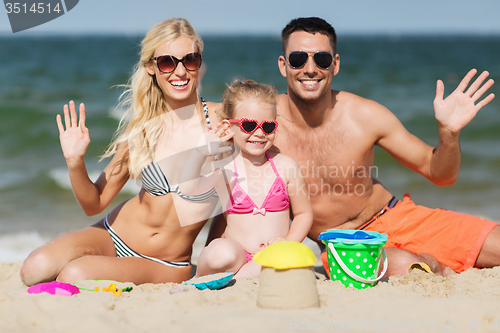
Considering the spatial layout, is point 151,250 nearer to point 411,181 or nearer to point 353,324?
point 353,324

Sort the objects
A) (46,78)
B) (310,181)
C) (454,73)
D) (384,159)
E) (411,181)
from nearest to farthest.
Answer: (310,181) → (411,181) → (384,159) → (46,78) → (454,73)

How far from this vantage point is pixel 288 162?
3.44 meters

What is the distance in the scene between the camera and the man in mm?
3584

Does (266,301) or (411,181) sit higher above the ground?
(266,301)

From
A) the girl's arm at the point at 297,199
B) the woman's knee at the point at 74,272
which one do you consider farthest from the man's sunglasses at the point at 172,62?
the woman's knee at the point at 74,272

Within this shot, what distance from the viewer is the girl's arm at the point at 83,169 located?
3295 mm

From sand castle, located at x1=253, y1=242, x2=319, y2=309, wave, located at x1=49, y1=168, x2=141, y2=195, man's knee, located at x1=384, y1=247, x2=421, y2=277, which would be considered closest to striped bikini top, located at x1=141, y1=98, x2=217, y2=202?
sand castle, located at x1=253, y1=242, x2=319, y2=309

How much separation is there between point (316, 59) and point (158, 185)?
5.35 ft

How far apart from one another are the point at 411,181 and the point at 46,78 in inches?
589

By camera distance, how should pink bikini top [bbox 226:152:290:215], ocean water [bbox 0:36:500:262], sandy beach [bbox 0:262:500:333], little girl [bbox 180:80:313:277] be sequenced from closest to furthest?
1. sandy beach [bbox 0:262:500:333]
2. little girl [bbox 180:80:313:277]
3. pink bikini top [bbox 226:152:290:215]
4. ocean water [bbox 0:36:500:262]

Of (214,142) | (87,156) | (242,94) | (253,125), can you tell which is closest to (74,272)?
(214,142)

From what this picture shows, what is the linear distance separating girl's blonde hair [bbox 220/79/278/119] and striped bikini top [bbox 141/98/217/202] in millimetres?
633

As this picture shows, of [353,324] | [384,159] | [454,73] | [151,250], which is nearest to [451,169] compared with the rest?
[353,324]

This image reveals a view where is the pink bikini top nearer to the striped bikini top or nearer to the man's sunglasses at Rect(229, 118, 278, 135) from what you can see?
the striped bikini top
